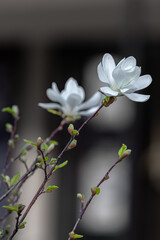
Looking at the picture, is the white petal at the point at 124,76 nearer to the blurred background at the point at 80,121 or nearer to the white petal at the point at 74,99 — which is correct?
the white petal at the point at 74,99

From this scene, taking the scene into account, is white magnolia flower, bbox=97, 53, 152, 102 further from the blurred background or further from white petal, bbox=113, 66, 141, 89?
the blurred background

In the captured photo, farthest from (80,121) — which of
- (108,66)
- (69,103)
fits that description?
(108,66)

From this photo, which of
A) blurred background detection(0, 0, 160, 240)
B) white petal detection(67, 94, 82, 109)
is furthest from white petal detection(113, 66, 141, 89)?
blurred background detection(0, 0, 160, 240)

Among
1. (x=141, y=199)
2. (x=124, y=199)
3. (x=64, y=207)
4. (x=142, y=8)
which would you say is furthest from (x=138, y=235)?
(x=142, y=8)

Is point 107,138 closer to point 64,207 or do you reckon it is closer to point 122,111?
point 122,111

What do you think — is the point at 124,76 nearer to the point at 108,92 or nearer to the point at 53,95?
the point at 108,92

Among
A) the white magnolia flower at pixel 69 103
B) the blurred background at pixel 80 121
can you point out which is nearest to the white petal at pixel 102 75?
the white magnolia flower at pixel 69 103
